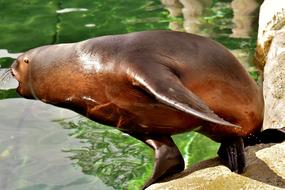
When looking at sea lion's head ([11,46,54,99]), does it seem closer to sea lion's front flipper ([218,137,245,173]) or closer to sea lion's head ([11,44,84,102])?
sea lion's head ([11,44,84,102])

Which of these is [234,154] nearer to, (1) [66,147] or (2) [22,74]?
(2) [22,74]

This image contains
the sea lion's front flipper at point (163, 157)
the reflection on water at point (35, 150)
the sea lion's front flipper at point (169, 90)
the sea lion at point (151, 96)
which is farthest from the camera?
the reflection on water at point (35, 150)

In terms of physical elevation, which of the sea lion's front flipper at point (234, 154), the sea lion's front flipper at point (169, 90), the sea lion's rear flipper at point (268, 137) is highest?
the sea lion's front flipper at point (169, 90)

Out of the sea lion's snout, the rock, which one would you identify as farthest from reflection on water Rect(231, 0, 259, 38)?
the rock

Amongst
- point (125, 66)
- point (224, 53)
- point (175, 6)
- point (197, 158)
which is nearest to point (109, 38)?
point (125, 66)

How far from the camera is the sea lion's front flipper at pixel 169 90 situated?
2.87 metres

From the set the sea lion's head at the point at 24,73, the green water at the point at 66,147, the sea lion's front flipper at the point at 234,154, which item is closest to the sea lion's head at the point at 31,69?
the sea lion's head at the point at 24,73

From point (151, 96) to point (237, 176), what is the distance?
2.22 ft

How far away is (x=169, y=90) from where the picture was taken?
2.97 meters

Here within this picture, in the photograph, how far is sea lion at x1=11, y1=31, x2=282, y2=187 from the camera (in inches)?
131

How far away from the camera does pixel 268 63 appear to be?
5.05 metres

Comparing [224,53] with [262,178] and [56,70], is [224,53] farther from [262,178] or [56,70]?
[56,70]

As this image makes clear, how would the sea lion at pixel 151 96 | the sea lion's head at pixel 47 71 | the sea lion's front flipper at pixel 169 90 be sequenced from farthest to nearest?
1. the sea lion's head at pixel 47 71
2. the sea lion at pixel 151 96
3. the sea lion's front flipper at pixel 169 90

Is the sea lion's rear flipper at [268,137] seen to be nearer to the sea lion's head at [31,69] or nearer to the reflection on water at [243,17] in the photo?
the sea lion's head at [31,69]
